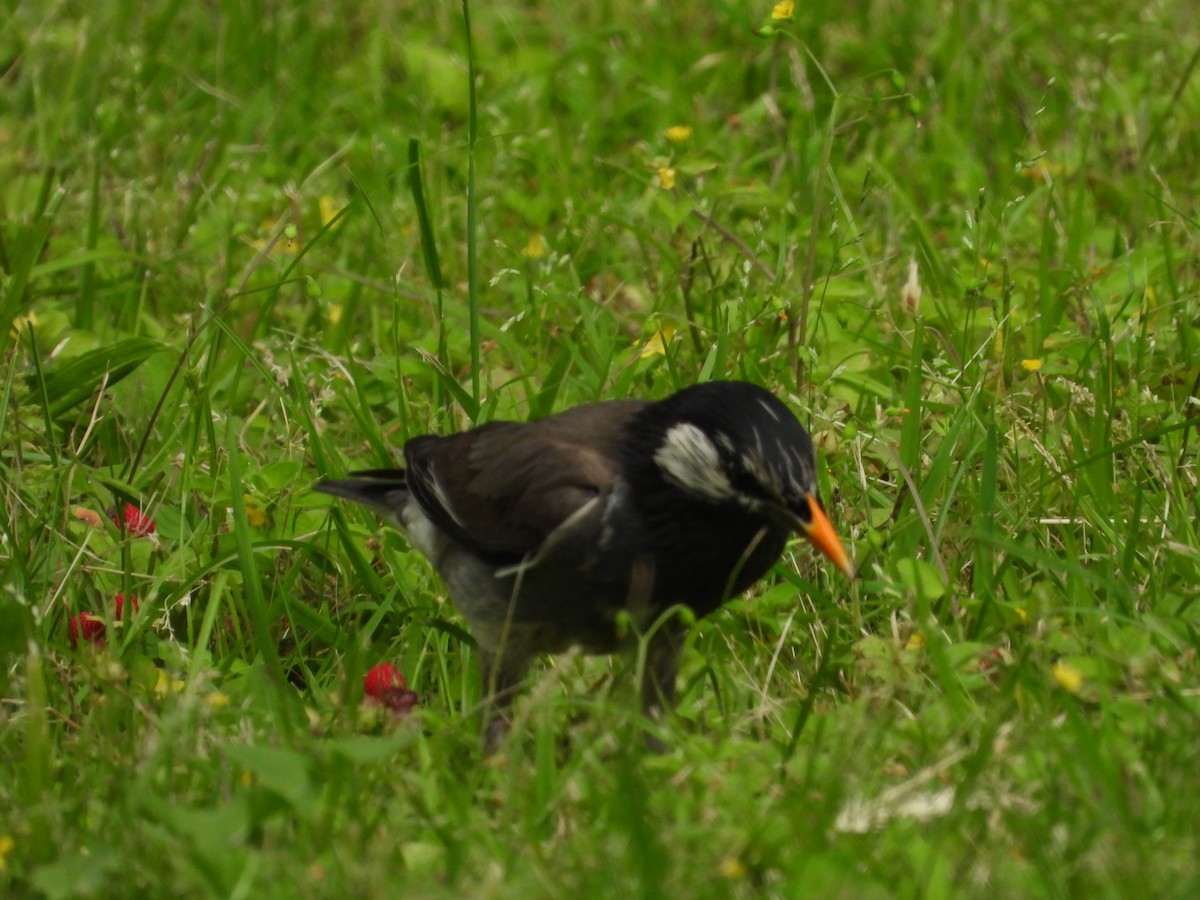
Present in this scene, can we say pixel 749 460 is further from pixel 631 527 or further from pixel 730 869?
pixel 730 869

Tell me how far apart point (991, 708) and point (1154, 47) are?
17.2 ft

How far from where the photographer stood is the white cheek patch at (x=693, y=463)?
4.34 m

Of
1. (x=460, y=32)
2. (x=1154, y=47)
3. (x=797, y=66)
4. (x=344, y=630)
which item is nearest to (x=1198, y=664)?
(x=344, y=630)

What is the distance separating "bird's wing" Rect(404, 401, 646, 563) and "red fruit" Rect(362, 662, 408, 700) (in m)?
0.40

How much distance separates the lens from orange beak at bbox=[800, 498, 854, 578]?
418cm

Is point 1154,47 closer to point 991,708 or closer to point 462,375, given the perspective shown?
point 462,375

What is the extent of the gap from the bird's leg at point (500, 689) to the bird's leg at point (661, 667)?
34cm

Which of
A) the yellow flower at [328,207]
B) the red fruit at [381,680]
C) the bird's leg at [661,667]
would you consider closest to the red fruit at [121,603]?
the red fruit at [381,680]

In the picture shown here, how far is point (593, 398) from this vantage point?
6.18 m

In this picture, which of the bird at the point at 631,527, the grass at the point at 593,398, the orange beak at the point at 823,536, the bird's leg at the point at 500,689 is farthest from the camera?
the bird's leg at the point at 500,689

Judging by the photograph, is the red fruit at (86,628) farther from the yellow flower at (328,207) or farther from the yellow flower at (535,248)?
the yellow flower at (328,207)

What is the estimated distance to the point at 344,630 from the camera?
5.20m

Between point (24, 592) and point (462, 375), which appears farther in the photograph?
point (462, 375)

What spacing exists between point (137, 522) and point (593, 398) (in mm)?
1651
